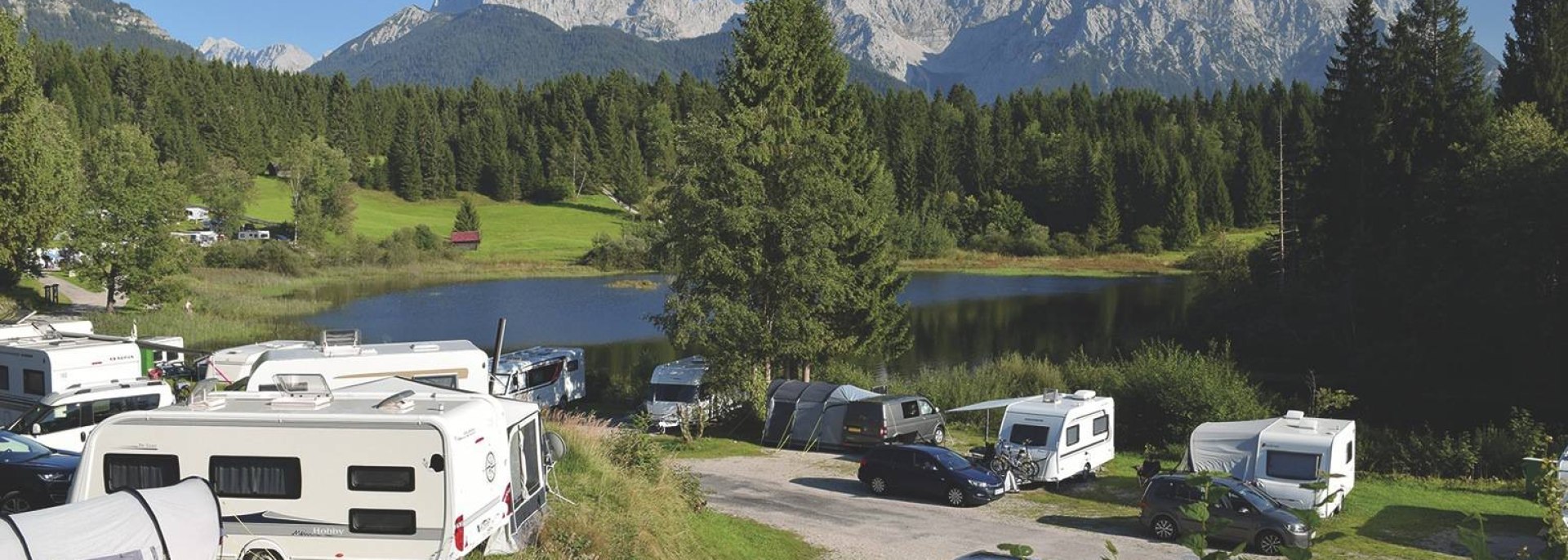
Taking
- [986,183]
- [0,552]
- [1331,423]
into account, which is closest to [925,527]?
[1331,423]

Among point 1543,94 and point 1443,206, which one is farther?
point 1543,94

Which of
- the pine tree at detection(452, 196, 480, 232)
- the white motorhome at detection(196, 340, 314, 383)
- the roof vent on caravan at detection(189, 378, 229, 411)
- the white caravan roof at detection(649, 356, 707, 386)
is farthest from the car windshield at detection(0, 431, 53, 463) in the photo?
the pine tree at detection(452, 196, 480, 232)

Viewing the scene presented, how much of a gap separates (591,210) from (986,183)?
142 feet

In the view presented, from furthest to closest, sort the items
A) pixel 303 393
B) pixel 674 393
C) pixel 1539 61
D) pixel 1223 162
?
pixel 1223 162 → pixel 1539 61 → pixel 674 393 → pixel 303 393

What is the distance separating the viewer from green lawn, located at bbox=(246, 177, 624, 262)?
98875mm

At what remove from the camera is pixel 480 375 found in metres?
21.5

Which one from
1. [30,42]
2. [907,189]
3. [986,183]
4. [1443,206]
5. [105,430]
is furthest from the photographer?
[986,183]

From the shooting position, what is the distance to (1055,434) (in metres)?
22.7

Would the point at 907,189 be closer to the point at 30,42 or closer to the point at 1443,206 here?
the point at 1443,206

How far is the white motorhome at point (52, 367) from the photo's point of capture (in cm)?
2122

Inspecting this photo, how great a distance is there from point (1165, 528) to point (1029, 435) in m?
4.58

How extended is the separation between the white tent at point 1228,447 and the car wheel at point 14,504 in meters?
18.7

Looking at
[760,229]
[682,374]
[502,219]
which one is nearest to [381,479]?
[682,374]

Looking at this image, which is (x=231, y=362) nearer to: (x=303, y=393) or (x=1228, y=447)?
(x=303, y=393)
